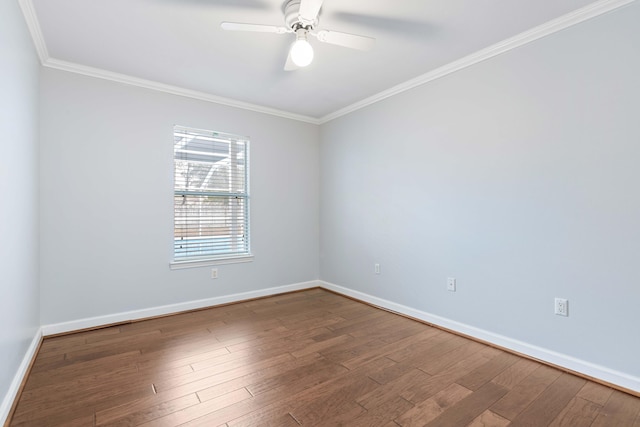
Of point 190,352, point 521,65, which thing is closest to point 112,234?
point 190,352

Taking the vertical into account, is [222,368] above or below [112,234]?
below

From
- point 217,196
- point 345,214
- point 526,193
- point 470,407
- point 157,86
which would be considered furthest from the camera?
point 345,214

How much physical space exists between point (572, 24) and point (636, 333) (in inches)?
81.4

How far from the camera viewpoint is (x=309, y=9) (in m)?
1.80

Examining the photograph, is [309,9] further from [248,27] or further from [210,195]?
[210,195]

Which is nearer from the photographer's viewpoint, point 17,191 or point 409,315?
point 17,191

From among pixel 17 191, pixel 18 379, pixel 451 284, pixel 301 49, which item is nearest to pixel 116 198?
pixel 17 191

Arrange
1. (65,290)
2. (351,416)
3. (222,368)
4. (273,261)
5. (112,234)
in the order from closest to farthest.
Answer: (351,416) < (222,368) < (65,290) < (112,234) < (273,261)

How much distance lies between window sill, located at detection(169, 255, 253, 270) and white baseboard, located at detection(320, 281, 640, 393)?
1.75 m

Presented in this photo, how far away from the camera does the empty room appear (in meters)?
1.86

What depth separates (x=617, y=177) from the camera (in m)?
1.95

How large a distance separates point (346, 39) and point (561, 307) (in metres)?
2.40

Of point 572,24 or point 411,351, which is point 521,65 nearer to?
point 572,24

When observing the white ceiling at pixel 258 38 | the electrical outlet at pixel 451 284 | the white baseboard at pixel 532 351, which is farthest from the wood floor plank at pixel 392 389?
the white ceiling at pixel 258 38
